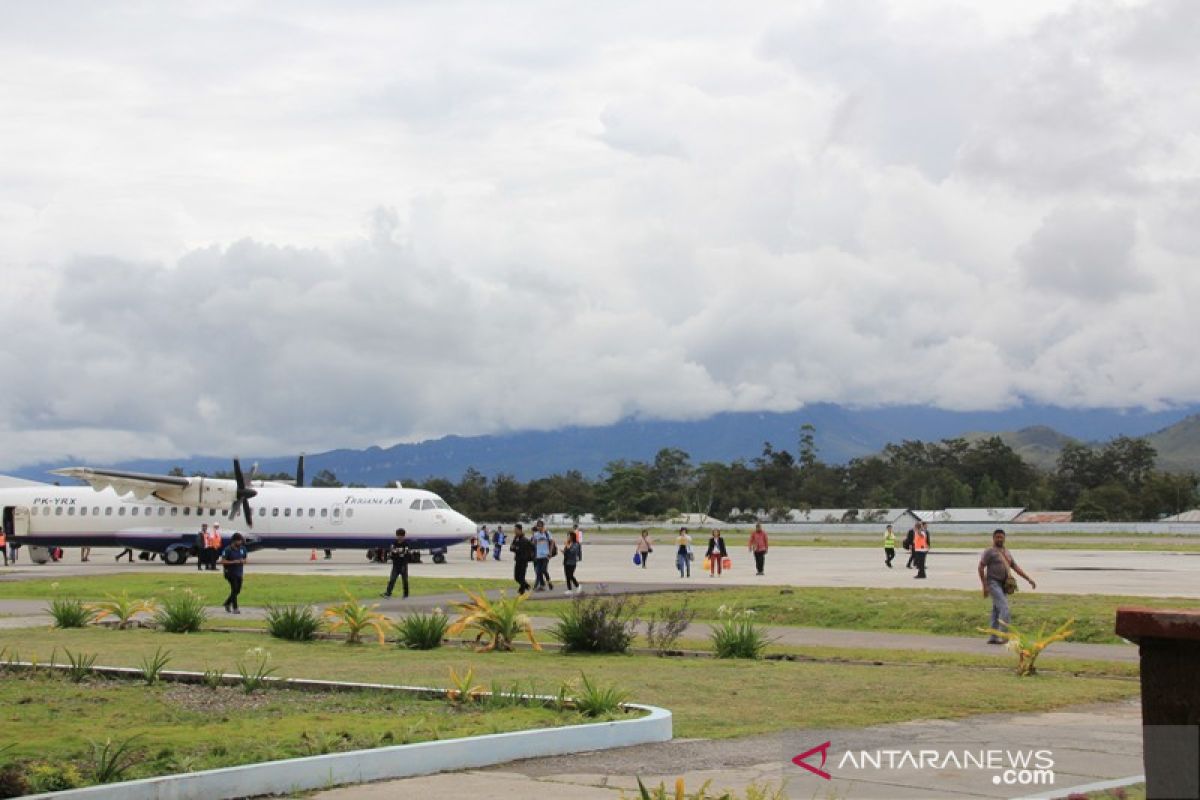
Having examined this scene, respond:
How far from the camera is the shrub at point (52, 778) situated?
332 inches

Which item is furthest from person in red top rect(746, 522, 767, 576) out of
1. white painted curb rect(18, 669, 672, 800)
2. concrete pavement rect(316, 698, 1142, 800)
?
white painted curb rect(18, 669, 672, 800)

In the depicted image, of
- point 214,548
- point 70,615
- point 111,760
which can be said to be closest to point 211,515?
point 214,548

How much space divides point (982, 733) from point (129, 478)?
147 ft

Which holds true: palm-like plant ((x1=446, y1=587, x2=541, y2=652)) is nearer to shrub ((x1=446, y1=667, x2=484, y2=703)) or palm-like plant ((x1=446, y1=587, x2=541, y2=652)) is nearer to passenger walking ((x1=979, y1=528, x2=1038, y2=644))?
shrub ((x1=446, y1=667, x2=484, y2=703))

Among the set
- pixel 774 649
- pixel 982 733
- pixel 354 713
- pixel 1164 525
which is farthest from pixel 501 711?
pixel 1164 525

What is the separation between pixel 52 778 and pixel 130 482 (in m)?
44.7

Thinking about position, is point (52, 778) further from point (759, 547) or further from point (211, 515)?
point (211, 515)

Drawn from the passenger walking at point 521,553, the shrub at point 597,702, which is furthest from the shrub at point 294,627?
the passenger walking at point 521,553

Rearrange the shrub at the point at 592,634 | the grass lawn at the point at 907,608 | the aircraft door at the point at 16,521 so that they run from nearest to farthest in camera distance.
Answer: the shrub at the point at 592,634
the grass lawn at the point at 907,608
the aircraft door at the point at 16,521

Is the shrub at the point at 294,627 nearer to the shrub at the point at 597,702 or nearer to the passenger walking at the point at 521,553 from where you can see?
the shrub at the point at 597,702

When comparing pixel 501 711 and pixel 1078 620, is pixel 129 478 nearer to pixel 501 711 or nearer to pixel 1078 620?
pixel 1078 620

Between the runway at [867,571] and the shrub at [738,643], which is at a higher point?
the shrub at [738,643]

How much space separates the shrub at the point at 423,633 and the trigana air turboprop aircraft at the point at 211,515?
30.7 m

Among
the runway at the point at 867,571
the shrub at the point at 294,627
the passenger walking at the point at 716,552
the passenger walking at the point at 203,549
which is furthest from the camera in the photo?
the passenger walking at the point at 203,549
